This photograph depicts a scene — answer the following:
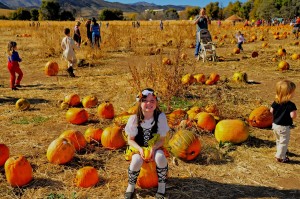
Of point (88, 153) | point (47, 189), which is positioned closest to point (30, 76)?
point (88, 153)

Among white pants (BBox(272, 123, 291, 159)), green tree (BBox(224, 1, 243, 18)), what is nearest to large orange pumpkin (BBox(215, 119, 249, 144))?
white pants (BBox(272, 123, 291, 159))

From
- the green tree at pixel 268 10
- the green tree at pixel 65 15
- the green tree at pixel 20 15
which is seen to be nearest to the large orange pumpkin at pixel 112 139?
the green tree at pixel 268 10

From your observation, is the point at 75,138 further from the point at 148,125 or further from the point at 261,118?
the point at 261,118

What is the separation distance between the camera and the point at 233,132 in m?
5.05

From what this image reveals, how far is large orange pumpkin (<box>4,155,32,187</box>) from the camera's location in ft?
12.7

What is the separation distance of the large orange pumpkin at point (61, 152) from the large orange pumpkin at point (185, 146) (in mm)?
1412

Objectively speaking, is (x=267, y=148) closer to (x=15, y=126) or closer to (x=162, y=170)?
(x=162, y=170)

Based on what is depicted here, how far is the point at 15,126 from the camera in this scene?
20.0 feet

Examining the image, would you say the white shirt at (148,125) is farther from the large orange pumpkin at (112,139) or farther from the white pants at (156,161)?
the large orange pumpkin at (112,139)

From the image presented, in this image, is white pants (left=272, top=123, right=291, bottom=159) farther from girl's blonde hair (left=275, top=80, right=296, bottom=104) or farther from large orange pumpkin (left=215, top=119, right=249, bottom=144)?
large orange pumpkin (left=215, top=119, right=249, bottom=144)

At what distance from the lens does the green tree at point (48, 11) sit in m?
89.3

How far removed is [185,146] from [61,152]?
66.5 inches

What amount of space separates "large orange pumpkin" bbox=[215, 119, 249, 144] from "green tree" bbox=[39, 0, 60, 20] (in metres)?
90.7

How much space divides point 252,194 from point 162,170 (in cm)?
112
